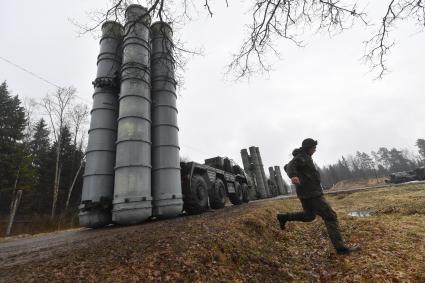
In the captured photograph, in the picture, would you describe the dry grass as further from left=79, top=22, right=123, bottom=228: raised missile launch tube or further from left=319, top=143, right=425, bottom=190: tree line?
left=79, top=22, right=123, bottom=228: raised missile launch tube

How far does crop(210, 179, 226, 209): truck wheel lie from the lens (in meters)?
10.7

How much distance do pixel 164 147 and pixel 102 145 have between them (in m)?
2.13

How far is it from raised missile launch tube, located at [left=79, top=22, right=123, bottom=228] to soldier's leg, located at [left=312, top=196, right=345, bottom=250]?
6133mm

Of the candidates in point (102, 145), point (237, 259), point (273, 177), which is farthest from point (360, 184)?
point (237, 259)

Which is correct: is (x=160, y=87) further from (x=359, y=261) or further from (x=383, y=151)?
(x=383, y=151)

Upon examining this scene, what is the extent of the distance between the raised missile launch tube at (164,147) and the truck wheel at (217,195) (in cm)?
285

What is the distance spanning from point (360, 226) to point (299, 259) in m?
2.33

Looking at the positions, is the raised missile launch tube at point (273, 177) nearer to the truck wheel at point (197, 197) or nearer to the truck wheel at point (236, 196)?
the truck wheel at point (236, 196)

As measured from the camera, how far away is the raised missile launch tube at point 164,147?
7707 millimetres

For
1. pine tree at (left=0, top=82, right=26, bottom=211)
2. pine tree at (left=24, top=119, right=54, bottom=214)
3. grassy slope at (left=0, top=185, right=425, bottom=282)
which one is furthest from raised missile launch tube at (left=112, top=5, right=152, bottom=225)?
pine tree at (left=24, top=119, right=54, bottom=214)

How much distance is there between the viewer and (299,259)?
3.88 meters

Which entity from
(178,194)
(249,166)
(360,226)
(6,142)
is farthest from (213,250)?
(6,142)

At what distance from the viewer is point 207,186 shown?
10.2 meters

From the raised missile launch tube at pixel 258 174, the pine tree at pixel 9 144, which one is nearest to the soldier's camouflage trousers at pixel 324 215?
the raised missile launch tube at pixel 258 174
